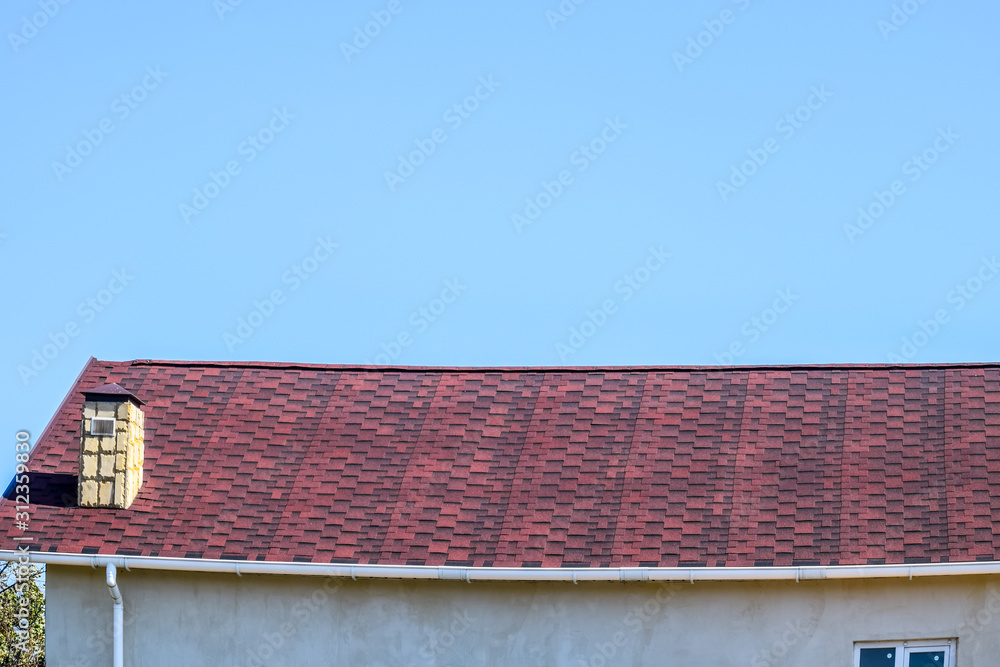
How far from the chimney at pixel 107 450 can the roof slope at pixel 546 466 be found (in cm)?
21

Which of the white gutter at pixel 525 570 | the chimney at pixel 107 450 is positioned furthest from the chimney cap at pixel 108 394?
the white gutter at pixel 525 570

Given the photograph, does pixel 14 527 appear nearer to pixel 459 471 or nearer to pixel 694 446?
pixel 459 471

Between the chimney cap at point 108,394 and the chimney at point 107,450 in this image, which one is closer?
the chimney at point 107,450

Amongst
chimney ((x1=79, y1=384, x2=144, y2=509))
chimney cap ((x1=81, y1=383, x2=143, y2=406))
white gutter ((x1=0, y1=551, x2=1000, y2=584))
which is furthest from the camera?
chimney cap ((x1=81, y1=383, x2=143, y2=406))

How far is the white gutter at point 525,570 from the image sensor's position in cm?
1278

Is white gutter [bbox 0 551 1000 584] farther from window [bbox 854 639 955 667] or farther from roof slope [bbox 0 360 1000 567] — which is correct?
window [bbox 854 639 955 667]

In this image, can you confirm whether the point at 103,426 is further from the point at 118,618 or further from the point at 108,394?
the point at 118,618

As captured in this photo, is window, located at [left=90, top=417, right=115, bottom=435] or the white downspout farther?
window, located at [left=90, top=417, right=115, bottom=435]

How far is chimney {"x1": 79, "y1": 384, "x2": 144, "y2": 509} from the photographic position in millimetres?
14758

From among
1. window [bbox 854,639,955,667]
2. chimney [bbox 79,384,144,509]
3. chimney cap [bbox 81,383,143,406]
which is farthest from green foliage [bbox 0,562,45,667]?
window [bbox 854,639,955,667]

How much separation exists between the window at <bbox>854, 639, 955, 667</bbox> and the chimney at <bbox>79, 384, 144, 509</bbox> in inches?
340

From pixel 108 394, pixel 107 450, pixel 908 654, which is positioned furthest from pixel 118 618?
pixel 908 654

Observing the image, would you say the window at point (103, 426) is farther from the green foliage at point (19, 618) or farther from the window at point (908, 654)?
the window at point (908, 654)

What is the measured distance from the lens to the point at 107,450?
14.9 m
